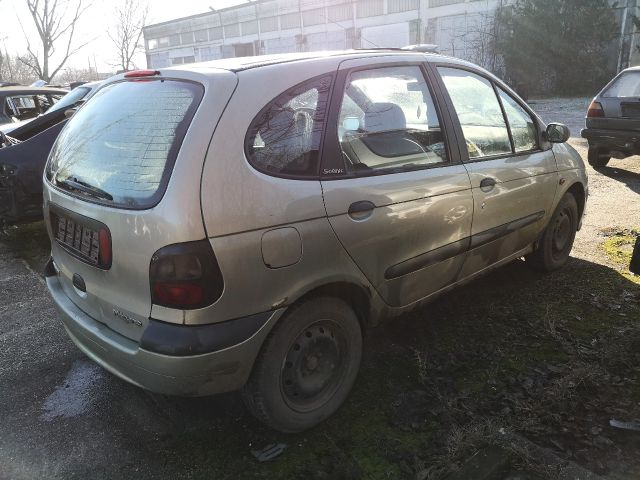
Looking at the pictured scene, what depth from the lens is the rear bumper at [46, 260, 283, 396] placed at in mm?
2057

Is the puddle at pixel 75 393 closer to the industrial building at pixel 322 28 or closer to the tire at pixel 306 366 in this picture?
the tire at pixel 306 366

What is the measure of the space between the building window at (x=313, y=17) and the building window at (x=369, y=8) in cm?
374

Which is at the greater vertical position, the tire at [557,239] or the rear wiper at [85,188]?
the rear wiper at [85,188]

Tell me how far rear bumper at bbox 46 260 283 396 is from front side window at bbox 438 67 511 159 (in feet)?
6.03

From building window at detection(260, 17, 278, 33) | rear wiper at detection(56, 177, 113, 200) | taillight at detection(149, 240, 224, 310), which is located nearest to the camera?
taillight at detection(149, 240, 224, 310)

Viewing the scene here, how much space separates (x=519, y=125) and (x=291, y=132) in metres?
2.18

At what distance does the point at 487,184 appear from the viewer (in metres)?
3.23

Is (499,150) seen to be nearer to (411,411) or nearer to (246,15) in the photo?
(411,411)

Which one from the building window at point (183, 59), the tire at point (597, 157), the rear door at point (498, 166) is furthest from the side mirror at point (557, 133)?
the building window at point (183, 59)

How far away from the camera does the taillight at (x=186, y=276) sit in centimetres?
199

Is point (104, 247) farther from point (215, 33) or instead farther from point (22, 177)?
point (215, 33)

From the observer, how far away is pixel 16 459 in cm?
238

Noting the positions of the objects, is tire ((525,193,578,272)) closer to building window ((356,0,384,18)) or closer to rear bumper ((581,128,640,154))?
rear bumper ((581,128,640,154))

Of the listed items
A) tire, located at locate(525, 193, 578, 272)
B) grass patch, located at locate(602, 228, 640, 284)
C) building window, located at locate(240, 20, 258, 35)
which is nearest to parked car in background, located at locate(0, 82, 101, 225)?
tire, located at locate(525, 193, 578, 272)
